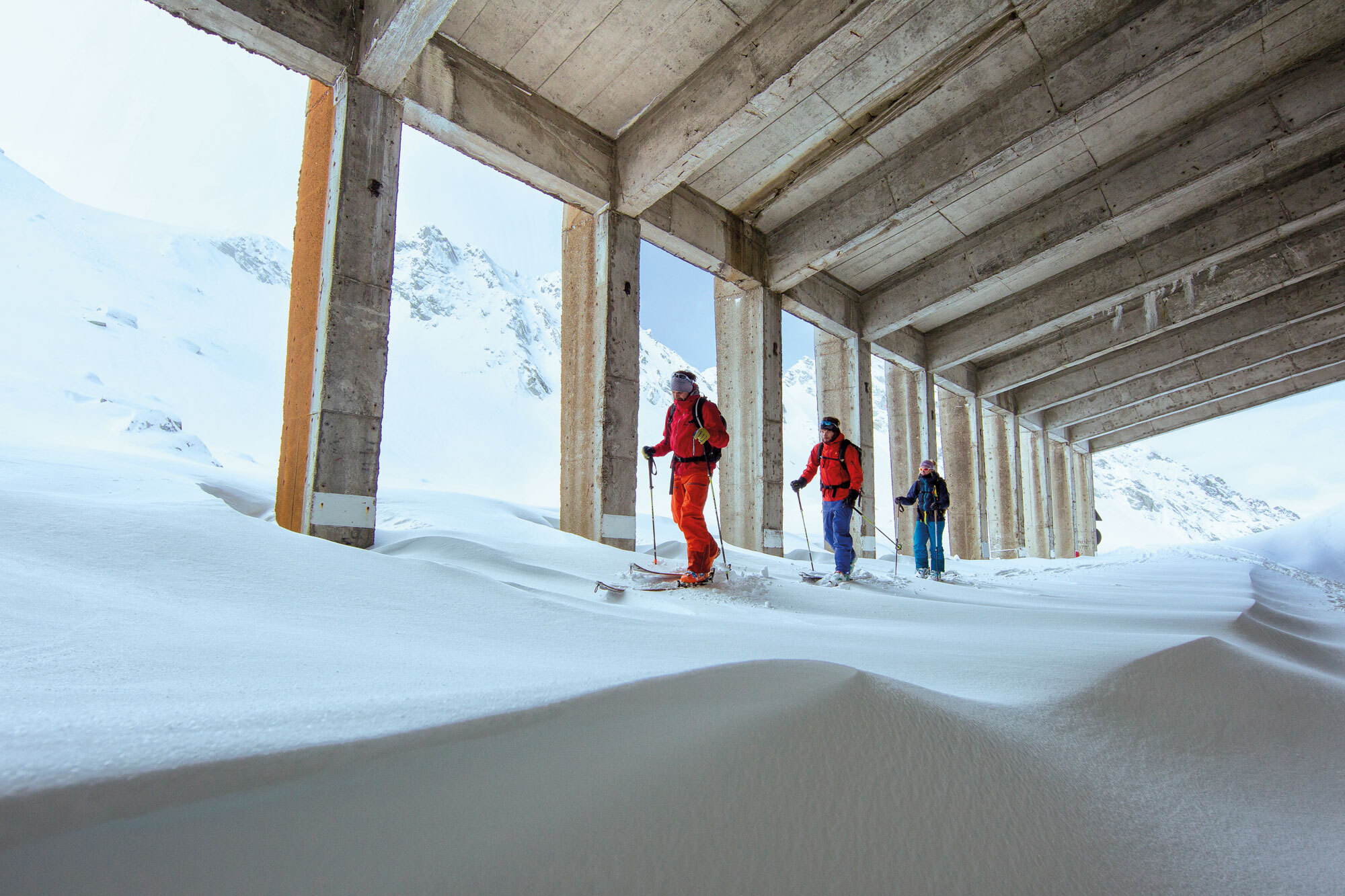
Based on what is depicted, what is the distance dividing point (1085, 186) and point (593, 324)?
26.0 ft

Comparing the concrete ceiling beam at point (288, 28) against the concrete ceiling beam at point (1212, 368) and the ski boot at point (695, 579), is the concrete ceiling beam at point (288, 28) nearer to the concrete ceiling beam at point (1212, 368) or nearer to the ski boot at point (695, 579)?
the ski boot at point (695, 579)

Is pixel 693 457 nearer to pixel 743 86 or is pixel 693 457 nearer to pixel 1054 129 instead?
pixel 743 86

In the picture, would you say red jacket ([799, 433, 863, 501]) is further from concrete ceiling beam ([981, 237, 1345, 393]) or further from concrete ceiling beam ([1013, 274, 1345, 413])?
concrete ceiling beam ([1013, 274, 1345, 413])

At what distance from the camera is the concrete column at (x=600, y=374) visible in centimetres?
809

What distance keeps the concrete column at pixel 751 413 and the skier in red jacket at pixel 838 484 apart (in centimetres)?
311

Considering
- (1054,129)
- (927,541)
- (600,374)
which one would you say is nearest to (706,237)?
(600,374)

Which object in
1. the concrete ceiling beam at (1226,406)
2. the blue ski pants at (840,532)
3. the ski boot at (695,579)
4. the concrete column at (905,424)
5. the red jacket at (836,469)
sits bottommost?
the ski boot at (695,579)

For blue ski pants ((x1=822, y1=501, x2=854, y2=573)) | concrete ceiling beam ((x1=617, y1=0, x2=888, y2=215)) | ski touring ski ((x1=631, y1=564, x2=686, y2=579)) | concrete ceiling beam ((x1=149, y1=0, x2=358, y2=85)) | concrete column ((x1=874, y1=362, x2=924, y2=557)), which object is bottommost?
ski touring ski ((x1=631, y1=564, x2=686, y2=579))

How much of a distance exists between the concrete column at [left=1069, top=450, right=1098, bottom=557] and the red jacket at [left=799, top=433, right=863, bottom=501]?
20.2m

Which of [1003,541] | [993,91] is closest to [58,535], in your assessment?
[993,91]

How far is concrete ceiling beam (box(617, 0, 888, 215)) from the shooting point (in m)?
6.59

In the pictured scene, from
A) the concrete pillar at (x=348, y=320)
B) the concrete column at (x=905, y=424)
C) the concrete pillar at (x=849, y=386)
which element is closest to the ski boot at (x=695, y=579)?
the concrete pillar at (x=348, y=320)

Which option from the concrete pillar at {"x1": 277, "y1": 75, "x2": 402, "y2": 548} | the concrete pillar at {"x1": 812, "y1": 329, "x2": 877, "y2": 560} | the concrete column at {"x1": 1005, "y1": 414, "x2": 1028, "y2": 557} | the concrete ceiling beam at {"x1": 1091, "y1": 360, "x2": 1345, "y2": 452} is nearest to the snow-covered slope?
the concrete ceiling beam at {"x1": 1091, "y1": 360, "x2": 1345, "y2": 452}

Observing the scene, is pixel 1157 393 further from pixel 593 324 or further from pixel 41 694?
pixel 41 694
